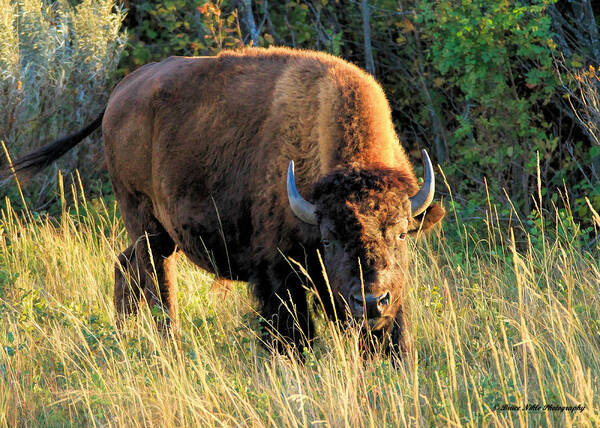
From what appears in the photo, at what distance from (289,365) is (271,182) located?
1169mm

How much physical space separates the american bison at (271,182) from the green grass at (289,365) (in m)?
0.25

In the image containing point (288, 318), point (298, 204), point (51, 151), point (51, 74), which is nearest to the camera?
point (298, 204)

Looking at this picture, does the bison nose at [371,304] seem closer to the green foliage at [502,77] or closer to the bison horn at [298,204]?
the bison horn at [298,204]

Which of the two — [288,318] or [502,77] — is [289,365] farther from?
[502,77]

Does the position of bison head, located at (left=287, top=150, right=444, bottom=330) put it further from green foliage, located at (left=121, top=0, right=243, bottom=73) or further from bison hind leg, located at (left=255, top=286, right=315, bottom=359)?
green foliage, located at (left=121, top=0, right=243, bottom=73)

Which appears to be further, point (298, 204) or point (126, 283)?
point (126, 283)

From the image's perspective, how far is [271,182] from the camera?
4.79m

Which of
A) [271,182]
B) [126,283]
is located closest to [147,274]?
[126,283]

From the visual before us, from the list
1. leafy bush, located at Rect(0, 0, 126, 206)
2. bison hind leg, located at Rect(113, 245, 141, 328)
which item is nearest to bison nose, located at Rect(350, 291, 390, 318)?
bison hind leg, located at Rect(113, 245, 141, 328)

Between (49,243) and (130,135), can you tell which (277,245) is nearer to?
(130,135)

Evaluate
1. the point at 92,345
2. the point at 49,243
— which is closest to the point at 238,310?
the point at 92,345

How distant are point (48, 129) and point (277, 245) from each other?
4060mm

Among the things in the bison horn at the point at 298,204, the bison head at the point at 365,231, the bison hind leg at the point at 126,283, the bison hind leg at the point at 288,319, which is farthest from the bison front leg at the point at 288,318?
the bison hind leg at the point at 126,283

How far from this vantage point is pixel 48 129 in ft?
25.8
